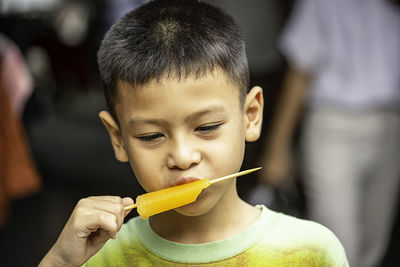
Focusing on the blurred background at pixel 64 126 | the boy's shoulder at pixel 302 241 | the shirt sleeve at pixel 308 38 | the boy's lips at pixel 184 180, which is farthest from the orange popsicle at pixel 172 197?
the blurred background at pixel 64 126

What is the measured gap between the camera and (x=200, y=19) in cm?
129

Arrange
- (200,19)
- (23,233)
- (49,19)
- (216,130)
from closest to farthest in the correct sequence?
(216,130) < (200,19) < (23,233) < (49,19)

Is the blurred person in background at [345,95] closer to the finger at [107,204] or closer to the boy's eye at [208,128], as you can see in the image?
the boy's eye at [208,128]

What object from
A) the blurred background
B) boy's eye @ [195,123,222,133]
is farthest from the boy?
the blurred background

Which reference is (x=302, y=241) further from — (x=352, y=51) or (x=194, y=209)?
(x=352, y=51)

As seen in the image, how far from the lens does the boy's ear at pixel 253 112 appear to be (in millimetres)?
1336

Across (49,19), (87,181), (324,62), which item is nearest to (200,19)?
(324,62)

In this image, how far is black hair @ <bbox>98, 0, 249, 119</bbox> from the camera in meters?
1.18

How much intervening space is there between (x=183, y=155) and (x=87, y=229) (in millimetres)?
278

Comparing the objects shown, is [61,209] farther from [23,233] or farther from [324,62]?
[324,62]

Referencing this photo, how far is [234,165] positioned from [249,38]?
387 centimetres

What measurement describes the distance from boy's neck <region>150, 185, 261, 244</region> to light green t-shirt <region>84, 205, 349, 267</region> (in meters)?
0.03

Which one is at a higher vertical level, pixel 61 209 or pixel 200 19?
pixel 200 19

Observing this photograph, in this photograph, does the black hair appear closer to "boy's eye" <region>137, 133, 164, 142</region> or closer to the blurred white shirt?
"boy's eye" <region>137, 133, 164, 142</region>
